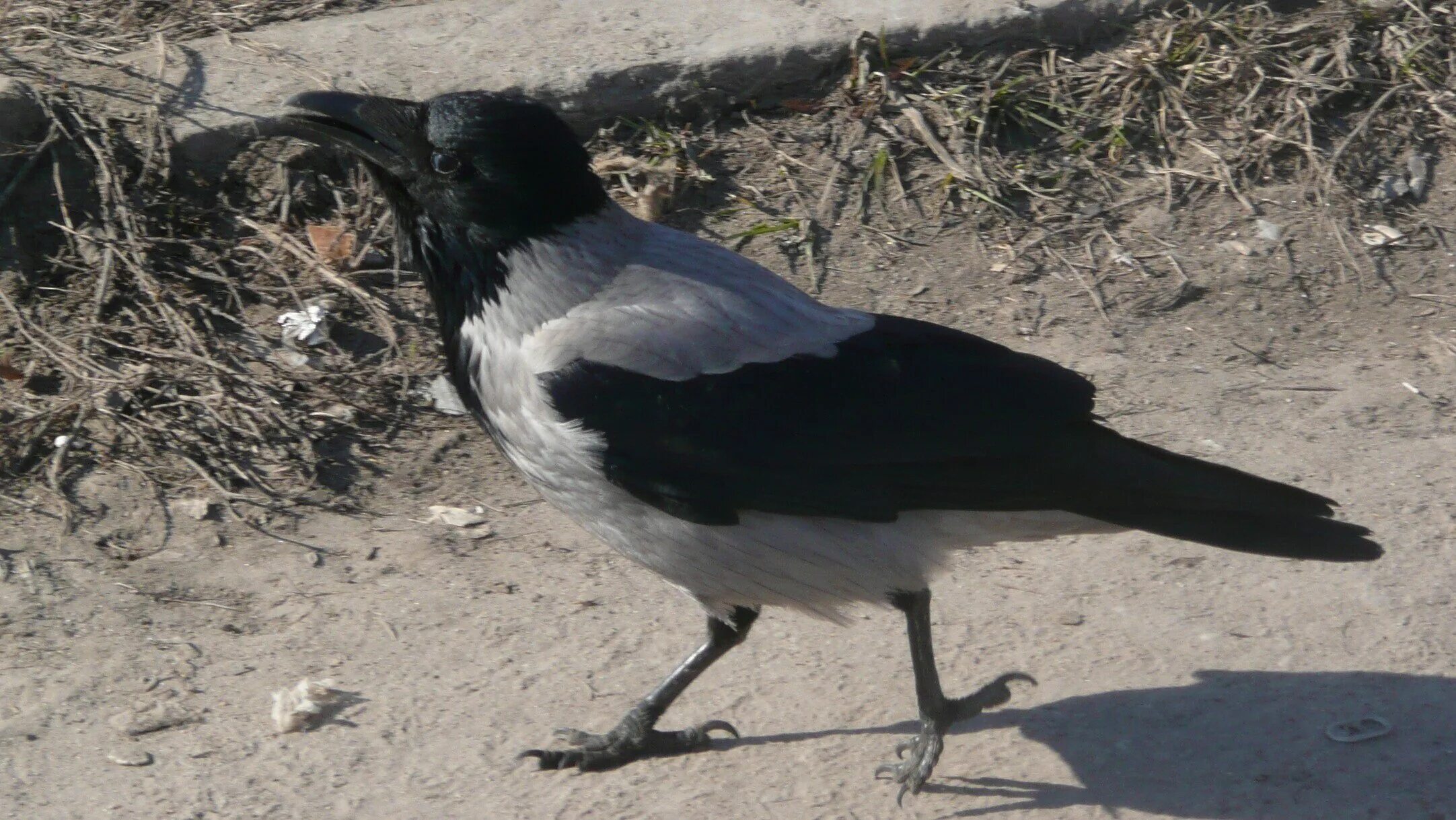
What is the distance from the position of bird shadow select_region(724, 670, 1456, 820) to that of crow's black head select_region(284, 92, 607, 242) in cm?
138

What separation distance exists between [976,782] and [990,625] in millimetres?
609

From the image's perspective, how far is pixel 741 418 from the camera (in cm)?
338

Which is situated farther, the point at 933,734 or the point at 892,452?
the point at 933,734

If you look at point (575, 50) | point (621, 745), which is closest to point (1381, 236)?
point (575, 50)

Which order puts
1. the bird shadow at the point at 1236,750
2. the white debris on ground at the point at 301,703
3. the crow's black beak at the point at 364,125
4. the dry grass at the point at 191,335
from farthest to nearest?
the dry grass at the point at 191,335, the white debris on ground at the point at 301,703, the crow's black beak at the point at 364,125, the bird shadow at the point at 1236,750

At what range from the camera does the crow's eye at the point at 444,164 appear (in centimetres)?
349

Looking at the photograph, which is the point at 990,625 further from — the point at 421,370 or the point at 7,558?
the point at 7,558

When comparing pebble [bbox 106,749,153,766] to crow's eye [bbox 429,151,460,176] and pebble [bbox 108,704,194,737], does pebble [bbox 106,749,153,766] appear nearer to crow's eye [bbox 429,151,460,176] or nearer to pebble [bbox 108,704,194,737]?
pebble [bbox 108,704,194,737]

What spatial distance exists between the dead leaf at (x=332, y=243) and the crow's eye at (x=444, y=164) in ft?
6.82

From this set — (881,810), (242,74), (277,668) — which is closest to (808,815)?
(881,810)

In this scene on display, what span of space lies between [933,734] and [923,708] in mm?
69

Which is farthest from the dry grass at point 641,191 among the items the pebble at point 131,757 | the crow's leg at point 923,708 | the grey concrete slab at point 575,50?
the crow's leg at point 923,708

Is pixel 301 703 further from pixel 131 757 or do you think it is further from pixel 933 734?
pixel 933 734

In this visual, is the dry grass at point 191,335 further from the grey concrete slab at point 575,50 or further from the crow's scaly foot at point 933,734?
the crow's scaly foot at point 933,734
